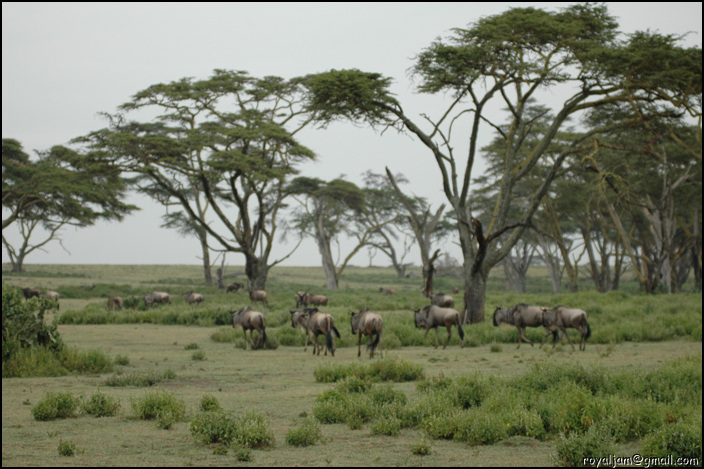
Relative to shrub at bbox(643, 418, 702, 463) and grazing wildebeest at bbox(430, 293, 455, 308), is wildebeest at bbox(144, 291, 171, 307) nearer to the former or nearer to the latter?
grazing wildebeest at bbox(430, 293, 455, 308)

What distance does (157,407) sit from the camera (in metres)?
9.13

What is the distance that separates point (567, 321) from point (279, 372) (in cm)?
708

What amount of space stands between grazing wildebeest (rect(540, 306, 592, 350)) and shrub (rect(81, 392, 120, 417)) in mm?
10407

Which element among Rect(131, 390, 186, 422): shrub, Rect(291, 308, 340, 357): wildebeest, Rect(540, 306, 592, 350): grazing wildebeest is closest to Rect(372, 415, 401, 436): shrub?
Rect(131, 390, 186, 422): shrub

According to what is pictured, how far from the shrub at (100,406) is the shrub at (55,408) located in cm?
16

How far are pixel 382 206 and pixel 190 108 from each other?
18529mm

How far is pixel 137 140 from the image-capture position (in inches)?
1304

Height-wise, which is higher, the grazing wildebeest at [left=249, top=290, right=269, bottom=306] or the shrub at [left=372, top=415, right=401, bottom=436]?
the grazing wildebeest at [left=249, top=290, right=269, bottom=306]

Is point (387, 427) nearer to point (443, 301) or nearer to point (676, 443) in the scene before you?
point (676, 443)

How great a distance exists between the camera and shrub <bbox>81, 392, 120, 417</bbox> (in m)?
9.26

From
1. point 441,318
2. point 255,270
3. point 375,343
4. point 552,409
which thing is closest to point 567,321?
point 441,318

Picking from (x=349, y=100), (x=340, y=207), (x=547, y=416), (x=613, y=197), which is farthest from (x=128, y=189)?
(x=547, y=416)

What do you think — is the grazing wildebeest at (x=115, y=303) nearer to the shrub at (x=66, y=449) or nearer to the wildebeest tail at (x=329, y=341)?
the wildebeest tail at (x=329, y=341)

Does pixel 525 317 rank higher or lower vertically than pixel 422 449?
higher
